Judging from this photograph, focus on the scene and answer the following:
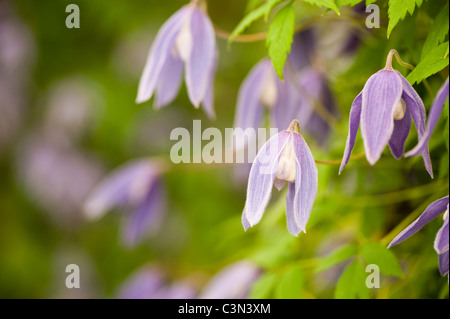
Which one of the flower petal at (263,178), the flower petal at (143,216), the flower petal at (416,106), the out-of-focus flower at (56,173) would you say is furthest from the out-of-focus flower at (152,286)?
the out-of-focus flower at (56,173)

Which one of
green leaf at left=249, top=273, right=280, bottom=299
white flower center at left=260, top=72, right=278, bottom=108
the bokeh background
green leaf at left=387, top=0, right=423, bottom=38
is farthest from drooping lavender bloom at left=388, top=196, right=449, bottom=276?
the bokeh background

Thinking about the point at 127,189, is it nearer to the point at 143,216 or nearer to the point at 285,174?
the point at 143,216

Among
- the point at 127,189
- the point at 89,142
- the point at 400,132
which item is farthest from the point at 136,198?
the point at 89,142

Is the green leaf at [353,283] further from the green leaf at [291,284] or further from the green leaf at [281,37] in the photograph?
the green leaf at [281,37]

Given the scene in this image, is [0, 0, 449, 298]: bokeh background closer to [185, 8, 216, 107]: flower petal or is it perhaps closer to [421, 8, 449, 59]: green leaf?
[185, 8, 216, 107]: flower petal

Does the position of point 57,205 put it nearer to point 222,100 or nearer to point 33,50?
point 33,50

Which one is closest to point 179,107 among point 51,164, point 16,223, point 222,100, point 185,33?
point 222,100
